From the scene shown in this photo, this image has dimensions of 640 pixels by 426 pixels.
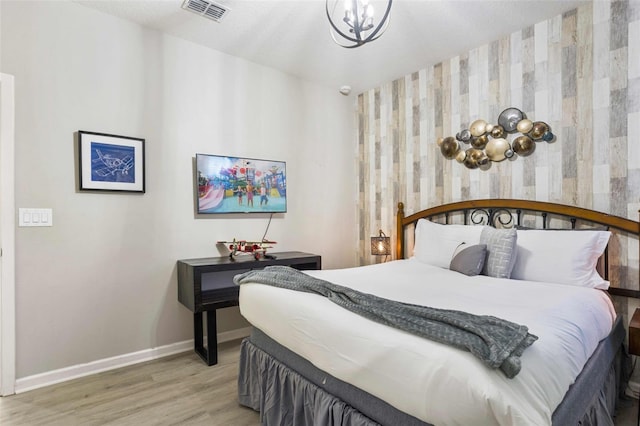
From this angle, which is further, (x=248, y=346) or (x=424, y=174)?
(x=424, y=174)

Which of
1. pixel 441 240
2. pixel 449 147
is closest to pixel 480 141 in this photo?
pixel 449 147

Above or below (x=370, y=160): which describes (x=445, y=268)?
below

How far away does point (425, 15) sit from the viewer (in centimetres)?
263

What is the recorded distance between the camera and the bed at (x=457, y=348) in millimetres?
1038

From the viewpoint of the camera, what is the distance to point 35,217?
2377 millimetres

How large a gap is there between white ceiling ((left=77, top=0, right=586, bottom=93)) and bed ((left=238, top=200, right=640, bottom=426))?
58.3 inches

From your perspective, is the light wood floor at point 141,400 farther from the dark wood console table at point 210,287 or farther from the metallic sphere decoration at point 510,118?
the metallic sphere decoration at point 510,118

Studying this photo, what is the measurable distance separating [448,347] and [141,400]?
6.83 feet

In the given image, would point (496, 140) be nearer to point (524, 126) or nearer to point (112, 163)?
point (524, 126)

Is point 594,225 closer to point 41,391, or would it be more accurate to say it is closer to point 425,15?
point 425,15

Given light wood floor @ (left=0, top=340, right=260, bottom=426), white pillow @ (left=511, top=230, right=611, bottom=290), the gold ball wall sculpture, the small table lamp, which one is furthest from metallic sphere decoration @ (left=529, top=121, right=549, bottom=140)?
light wood floor @ (left=0, top=340, right=260, bottom=426)

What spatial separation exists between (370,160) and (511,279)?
2.26 m

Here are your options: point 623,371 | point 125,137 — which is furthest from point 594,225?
point 125,137

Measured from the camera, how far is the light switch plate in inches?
91.9
